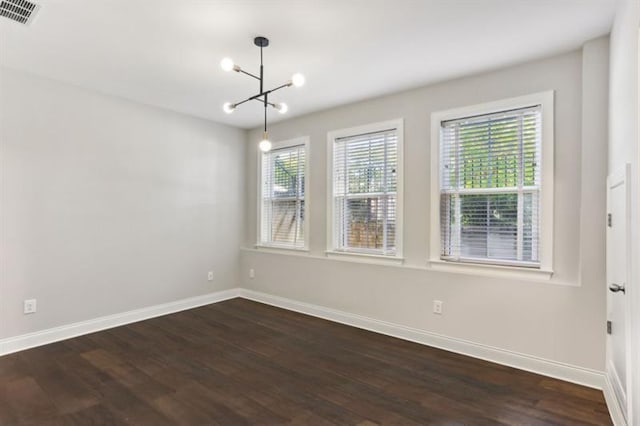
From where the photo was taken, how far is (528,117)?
3.14 meters

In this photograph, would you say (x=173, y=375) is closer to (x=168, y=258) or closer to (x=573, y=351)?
(x=168, y=258)

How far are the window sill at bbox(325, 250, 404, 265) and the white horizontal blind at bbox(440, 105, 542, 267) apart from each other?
555 millimetres

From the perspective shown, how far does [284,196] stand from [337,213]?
1051 mm

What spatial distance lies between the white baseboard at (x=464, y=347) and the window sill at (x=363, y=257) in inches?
26.1

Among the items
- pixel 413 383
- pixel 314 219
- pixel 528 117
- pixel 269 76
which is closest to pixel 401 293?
pixel 413 383

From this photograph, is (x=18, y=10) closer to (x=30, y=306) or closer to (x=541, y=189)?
(x=30, y=306)

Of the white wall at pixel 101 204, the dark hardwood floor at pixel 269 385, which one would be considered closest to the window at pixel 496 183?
the dark hardwood floor at pixel 269 385

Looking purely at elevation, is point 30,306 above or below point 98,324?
above

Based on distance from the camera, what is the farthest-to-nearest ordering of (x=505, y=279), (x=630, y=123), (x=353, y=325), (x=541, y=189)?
(x=353, y=325) < (x=505, y=279) < (x=541, y=189) < (x=630, y=123)

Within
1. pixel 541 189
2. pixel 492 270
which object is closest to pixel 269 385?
pixel 492 270

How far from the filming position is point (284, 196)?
5.24m

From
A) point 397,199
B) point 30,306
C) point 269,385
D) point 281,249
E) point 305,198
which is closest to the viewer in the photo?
point 269,385

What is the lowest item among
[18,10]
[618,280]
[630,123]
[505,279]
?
[505,279]

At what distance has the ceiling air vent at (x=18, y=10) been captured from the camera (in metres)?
2.34
